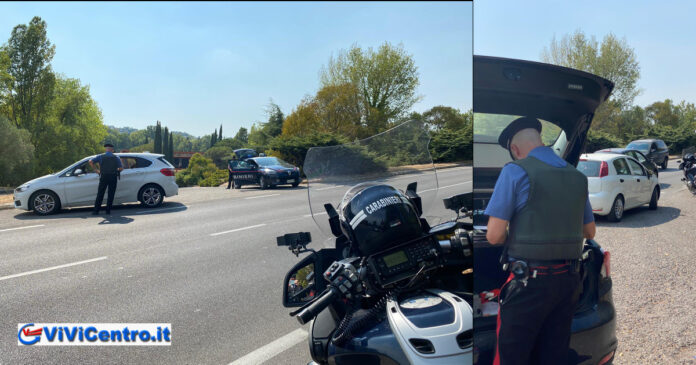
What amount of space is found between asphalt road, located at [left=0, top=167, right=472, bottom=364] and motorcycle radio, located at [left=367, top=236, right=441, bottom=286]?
27cm

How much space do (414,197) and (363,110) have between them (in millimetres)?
2946

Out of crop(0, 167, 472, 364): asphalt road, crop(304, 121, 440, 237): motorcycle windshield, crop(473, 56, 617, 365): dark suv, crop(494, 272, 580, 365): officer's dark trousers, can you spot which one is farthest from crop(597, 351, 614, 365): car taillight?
crop(304, 121, 440, 237): motorcycle windshield

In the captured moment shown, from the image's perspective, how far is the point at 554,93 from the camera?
133cm

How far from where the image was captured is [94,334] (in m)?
4.09

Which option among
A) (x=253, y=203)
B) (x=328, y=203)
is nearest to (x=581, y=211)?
(x=328, y=203)

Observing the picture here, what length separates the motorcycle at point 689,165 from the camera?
2.89 metres

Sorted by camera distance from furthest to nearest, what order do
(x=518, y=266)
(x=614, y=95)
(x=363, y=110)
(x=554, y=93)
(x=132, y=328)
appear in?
(x=363, y=110) < (x=132, y=328) < (x=614, y=95) < (x=554, y=93) < (x=518, y=266)

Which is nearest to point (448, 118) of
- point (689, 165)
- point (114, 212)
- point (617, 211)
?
point (617, 211)

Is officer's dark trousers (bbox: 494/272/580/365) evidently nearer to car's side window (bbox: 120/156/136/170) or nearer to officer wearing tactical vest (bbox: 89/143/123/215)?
officer wearing tactical vest (bbox: 89/143/123/215)

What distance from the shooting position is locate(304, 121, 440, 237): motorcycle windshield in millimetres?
2160

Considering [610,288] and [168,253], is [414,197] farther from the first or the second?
[168,253]

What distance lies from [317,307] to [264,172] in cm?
1835

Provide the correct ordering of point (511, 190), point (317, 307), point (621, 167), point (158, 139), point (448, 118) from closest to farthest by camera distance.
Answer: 1. point (511, 190)
2. point (448, 118)
3. point (317, 307)
4. point (621, 167)
5. point (158, 139)

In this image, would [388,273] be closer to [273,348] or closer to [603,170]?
[603,170]
